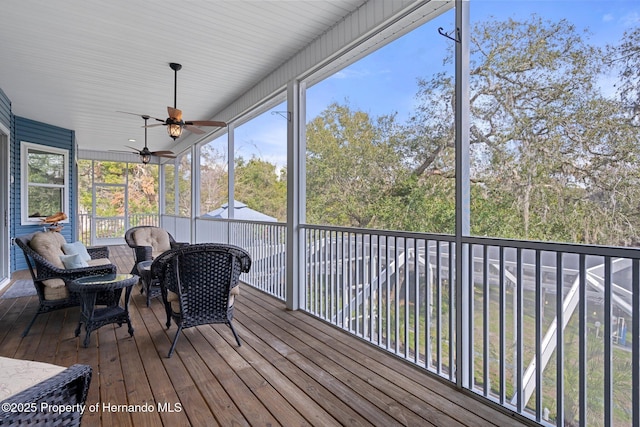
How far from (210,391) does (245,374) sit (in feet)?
0.98

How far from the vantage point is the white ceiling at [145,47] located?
3.06m

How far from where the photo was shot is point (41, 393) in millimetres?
1001

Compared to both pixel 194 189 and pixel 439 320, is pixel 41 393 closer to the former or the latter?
pixel 439 320

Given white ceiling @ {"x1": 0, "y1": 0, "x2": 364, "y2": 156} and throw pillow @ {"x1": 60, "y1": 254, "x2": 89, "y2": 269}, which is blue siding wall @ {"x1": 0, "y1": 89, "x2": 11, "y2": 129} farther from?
throw pillow @ {"x1": 60, "y1": 254, "x2": 89, "y2": 269}

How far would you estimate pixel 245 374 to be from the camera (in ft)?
8.21

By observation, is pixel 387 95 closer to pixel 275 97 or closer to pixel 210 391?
pixel 275 97

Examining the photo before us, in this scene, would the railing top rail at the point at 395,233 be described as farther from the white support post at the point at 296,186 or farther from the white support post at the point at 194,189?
the white support post at the point at 194,189

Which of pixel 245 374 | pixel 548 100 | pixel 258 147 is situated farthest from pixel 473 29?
pixel 258 147

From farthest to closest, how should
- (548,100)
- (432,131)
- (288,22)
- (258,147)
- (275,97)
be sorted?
(258,147) → (275,97) → (432,131) → (288,22) → (548,100)

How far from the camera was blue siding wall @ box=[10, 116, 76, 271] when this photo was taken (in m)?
6.25

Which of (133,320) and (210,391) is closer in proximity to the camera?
(210,391)

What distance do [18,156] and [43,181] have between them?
31.2 inches

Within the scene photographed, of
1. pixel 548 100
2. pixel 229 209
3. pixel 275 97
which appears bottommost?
pixel 229 209

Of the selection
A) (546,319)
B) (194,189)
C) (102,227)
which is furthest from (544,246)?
(102,227)
